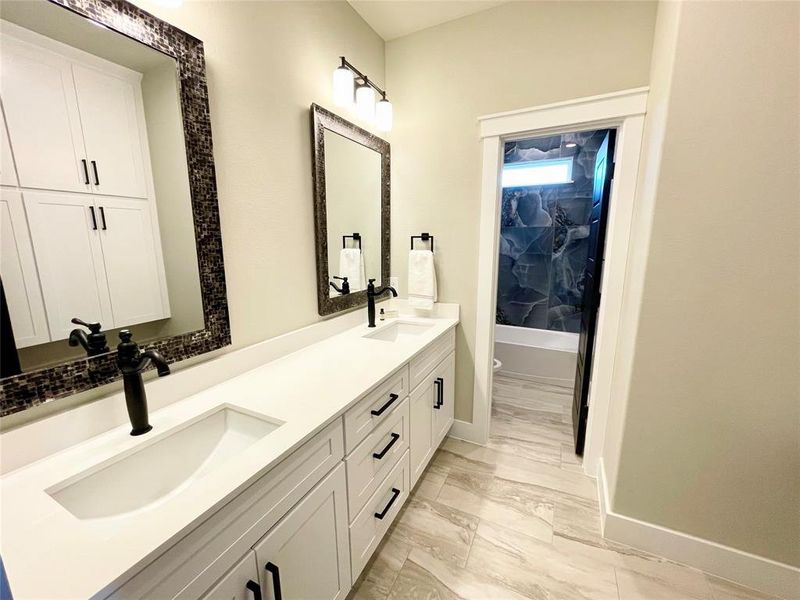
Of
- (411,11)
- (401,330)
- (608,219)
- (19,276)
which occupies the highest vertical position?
(411,11)

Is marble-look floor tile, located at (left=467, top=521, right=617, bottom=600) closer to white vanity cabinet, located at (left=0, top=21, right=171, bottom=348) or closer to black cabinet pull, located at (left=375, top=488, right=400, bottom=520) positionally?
black cabinet pull, located at (left=375, top=488, right=400, bottom=520)

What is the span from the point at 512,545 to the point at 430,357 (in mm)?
929

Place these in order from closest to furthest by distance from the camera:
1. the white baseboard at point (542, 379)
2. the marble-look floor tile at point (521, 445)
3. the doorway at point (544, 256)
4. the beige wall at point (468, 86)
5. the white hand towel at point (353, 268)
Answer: the beige wall at point (468, 86)
the white hand towel at point (353, 268)
the marble-look floor tile at point (521, 445)
the white baseboard at point (542, 379)
the doorway at point (544, 256)

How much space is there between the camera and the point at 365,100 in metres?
1.78

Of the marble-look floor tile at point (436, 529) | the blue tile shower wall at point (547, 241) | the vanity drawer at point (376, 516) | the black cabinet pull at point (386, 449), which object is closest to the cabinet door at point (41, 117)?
the black cabinet pull at point (386, 449)

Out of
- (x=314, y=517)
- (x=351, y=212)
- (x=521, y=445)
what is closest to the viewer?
(x=314, y=517)

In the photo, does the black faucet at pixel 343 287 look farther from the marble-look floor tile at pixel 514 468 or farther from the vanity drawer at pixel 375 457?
the marble-look floor tile at pixel 514 468

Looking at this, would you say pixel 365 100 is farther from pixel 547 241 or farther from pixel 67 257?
pixel 547 241

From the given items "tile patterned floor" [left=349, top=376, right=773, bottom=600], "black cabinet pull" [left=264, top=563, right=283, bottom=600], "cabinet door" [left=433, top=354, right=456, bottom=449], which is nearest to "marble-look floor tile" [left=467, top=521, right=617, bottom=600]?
"tile patterned floor" [left=349, top=376, right=773, bottom=600]

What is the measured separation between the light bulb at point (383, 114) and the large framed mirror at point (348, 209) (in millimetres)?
85

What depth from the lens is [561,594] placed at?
131cm

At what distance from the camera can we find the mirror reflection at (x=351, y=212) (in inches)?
68.0

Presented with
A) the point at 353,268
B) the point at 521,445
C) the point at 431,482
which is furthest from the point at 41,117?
the point at 521,445

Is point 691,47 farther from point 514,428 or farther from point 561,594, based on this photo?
point 514,428
